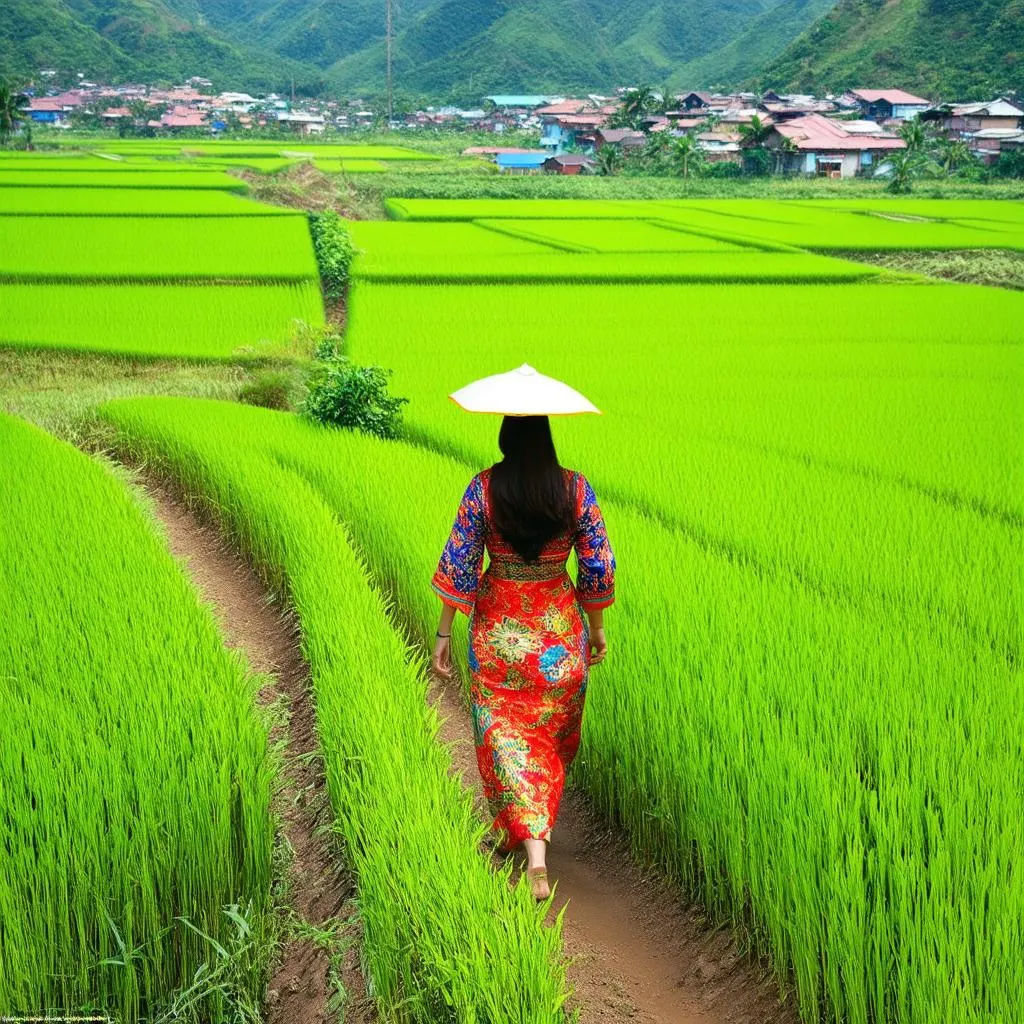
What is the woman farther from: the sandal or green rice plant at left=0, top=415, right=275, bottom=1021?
green rice plant at left=0, top=415, right=275, bottom=1021

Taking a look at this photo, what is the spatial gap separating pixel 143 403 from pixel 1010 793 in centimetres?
714

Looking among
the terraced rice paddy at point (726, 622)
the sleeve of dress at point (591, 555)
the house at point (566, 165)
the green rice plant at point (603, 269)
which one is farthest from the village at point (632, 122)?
the sleeve of dress at point (591, 555)

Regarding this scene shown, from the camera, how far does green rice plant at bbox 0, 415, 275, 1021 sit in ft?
7.02

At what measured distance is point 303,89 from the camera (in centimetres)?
7750

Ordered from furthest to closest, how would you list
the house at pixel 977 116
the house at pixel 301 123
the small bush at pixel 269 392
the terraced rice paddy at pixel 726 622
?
1. the house at pixel 301 123
2. the house at pixel 977 116
3. the small bush at pixel 269 392
4. the terraced rice paddy at pixel 726 622

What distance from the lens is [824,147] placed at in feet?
125

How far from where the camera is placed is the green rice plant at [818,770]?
6.51 ft

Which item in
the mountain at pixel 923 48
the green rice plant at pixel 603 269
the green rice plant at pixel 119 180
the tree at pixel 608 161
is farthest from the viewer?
the mountain at pixel 923 48

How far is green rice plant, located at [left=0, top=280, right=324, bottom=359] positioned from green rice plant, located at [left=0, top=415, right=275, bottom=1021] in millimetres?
7043

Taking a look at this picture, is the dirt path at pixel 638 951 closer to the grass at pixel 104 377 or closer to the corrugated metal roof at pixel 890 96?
the grass at pixel 104 377

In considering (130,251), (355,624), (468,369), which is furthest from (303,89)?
(355,624)

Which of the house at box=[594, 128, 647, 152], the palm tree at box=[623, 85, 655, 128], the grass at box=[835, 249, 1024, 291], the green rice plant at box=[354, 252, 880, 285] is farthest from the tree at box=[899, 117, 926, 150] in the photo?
the green rice plant at box=[354, 252, 880, 285]

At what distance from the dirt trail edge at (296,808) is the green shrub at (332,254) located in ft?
30.5

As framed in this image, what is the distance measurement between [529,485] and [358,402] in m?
5.01
